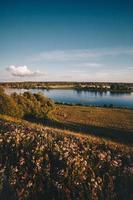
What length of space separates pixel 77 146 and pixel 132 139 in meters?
24.3

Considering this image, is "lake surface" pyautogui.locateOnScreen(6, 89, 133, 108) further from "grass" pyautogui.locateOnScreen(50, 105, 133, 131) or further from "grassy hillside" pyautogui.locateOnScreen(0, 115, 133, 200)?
"grassy hillside" pyautogui.locateOnScreen(0, 115, 133, 200)

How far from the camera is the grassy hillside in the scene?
226 inches

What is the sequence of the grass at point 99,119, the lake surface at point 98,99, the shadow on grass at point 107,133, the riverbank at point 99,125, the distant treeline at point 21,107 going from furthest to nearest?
the lake surface at point 98,99 → the grass at point 99,119 → the distant treeline at point 21,107 → the riverbank at point 99,125 → the shadow on grass at point 107,133

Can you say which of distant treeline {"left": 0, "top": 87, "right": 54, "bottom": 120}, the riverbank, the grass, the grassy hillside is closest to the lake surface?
the grass

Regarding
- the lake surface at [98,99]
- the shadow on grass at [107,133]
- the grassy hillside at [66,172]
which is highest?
the grassy hillside at [66,172]

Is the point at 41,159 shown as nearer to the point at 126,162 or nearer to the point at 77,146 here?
the point at 77,146

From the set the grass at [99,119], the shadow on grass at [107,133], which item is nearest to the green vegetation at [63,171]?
the shadow on grass at [107,133]

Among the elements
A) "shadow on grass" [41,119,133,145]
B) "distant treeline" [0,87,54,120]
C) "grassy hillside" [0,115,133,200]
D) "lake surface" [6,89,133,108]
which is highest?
"grassy hillside" [0,115,133,200]

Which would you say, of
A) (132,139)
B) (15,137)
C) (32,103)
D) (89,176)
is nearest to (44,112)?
(32,103)

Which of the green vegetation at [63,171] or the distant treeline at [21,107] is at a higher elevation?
the green vegetation at [63,171]

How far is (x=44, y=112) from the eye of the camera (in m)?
43.6

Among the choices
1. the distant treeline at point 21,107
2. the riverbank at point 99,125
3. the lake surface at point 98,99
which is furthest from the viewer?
the lake surface at point 98,99

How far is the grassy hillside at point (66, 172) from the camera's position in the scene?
18.8 feet

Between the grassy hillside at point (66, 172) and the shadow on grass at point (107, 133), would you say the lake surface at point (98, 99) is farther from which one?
A: the grassy hillside at point (66, 172)
